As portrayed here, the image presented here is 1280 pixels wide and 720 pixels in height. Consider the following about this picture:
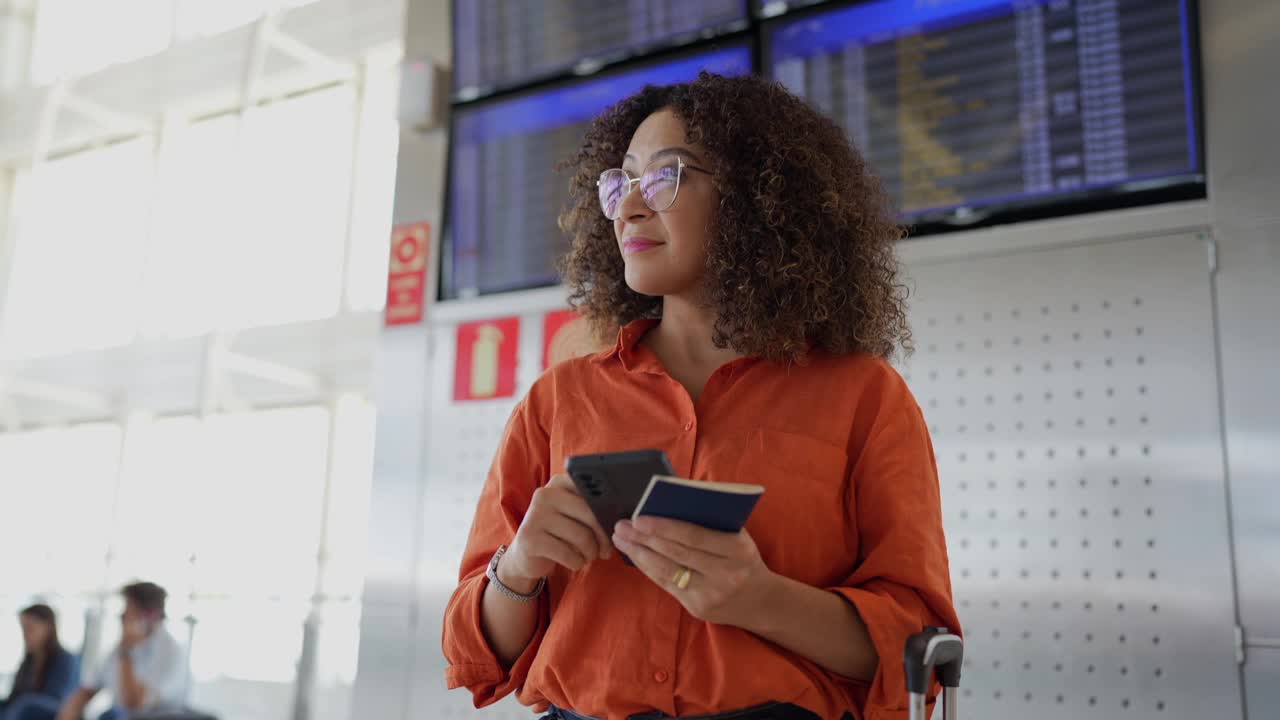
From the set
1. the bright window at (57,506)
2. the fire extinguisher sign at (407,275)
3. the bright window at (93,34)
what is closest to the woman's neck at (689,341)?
the fire extinguisher sign at (407,275)

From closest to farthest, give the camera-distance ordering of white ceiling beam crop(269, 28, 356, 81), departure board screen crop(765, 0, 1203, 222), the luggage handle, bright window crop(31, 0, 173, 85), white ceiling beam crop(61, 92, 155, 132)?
the luggage handle < departure board screen crop(765, 0, 1203, 222) < white ceiling beam crop(269, 28, 356, 81) < white ceiling beam crop(61, 92, 155, 132) < bright window crop(31, 0, 173, 85)

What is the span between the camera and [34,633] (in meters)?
4.87

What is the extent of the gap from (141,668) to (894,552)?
410cm

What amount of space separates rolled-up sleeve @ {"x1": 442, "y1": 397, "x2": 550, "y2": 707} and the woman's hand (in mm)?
182

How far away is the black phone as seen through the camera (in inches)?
46.1

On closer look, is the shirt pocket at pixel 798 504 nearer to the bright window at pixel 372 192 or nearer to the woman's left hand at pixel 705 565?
the woman's left hand at pixel 705 565

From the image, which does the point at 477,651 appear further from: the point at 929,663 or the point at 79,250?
the point at 79,250

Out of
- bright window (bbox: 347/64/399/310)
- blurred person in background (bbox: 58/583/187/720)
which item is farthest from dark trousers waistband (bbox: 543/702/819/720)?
blurred person in background (bbox: 58/583/187/720)

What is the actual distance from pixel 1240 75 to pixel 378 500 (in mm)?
2798

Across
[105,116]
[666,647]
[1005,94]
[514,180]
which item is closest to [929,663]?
[666,647]

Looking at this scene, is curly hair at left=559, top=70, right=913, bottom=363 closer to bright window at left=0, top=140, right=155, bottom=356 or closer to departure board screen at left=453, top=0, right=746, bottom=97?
departure board screen at left=453, top=0, right=746, bottom=97

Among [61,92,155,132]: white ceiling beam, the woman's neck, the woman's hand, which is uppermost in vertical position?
[61,92,155,132]: white ceiling beam

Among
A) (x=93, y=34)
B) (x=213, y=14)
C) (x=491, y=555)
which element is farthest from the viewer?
(x=93, y=34)

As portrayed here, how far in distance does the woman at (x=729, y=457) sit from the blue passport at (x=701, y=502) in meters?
0.02
